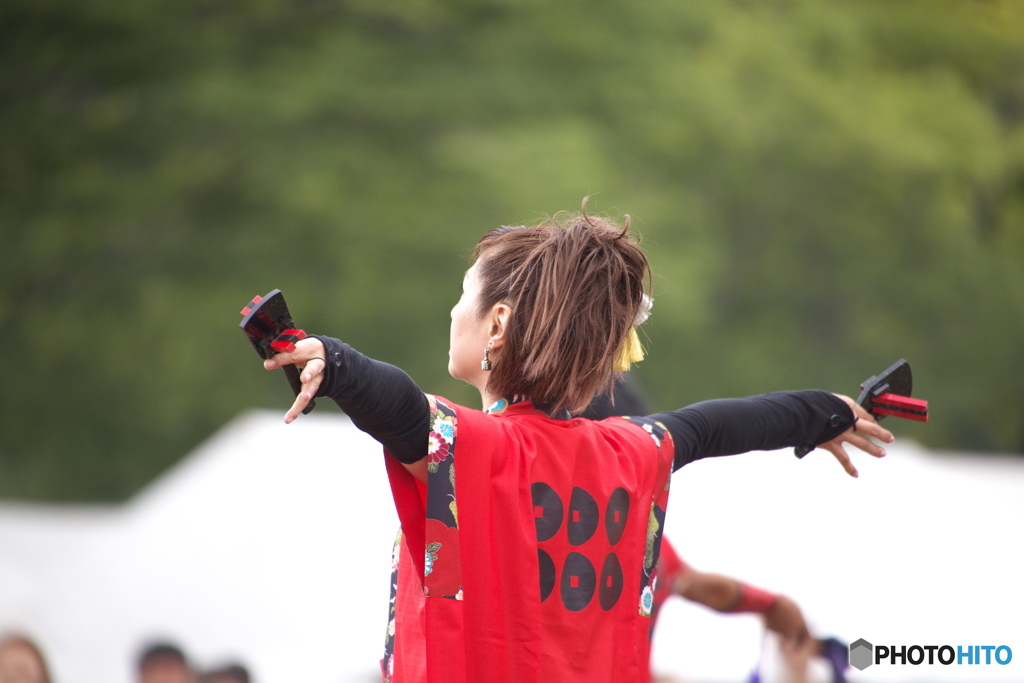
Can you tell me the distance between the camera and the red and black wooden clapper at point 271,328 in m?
1.11

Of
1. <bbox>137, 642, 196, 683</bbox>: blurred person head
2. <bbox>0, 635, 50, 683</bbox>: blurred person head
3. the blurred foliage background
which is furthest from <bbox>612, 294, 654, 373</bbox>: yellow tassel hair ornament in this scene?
the blurred foliage background

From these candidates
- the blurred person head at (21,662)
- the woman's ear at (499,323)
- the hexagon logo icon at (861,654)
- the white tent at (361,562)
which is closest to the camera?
the woman's ear at (499,323)

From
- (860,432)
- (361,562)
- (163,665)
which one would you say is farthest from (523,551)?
(163,665)

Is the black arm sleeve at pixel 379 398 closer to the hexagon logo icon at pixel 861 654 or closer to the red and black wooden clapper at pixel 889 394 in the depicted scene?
the red and black wooden clapper at pixel 889 394

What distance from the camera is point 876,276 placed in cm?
877

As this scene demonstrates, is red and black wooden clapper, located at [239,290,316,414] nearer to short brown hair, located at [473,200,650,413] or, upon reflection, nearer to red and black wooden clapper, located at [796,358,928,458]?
short brown hair, located at [473,200,650,413]

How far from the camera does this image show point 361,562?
3150mm

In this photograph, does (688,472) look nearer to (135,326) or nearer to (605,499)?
(605,499)

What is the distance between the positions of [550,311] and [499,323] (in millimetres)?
78

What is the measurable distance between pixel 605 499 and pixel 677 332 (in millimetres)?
6558

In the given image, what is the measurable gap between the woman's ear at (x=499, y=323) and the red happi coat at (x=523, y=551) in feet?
0.32

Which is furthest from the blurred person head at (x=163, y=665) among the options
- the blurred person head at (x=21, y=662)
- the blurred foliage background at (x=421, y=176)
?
the blurred foliage background at (x=421, y=176)

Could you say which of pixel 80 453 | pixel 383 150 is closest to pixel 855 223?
pixel 383 150

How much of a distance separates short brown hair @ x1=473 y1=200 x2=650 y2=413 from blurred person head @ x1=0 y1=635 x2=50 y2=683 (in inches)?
96.8
